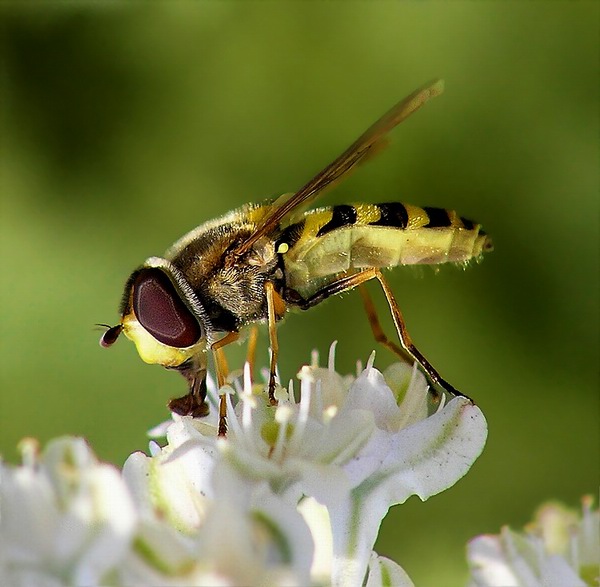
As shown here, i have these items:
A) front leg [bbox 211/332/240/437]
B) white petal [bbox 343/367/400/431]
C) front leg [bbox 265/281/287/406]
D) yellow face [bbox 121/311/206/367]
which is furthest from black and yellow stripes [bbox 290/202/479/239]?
white petal [bbox 343/367/400/431]

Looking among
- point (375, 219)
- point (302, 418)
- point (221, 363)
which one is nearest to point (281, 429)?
point (302, 418)

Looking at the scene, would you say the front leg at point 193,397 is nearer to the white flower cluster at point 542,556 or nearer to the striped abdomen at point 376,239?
the striped abdomen at point 376,239

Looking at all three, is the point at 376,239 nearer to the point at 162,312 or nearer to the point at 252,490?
the point at 162,312

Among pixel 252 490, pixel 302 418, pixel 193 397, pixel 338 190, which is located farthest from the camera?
pixel 338 190

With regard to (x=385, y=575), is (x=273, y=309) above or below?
above

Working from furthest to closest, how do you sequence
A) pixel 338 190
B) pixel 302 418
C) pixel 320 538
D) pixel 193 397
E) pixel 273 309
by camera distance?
pixel 338 190
pixel 273 309
pixel 193 397
pixel 320 538
pixel 302 418

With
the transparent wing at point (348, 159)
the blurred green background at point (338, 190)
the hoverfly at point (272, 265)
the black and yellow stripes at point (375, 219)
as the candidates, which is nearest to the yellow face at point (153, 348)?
the hoverfly at point (272, 265)
